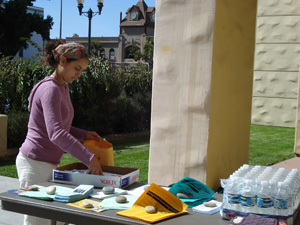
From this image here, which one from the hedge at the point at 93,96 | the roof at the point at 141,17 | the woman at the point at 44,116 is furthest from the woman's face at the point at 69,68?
the roof at the point at 141,17

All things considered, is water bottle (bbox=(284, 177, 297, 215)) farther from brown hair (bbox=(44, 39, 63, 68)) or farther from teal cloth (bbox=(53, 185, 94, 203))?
brown hair (bbox=(44, 39, 63, 68))

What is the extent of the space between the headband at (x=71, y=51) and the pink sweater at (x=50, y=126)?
0.20 metres

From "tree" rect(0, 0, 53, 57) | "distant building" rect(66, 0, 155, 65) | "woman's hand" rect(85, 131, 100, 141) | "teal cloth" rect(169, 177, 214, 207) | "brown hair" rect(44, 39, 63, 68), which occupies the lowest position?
"teal cloth" rect(169, 177, 214, 207)

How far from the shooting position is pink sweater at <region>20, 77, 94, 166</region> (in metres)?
2.69

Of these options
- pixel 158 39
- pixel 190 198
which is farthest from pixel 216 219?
pixel 158 39

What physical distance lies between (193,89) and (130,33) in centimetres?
9502

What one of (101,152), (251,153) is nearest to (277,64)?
(251,153)

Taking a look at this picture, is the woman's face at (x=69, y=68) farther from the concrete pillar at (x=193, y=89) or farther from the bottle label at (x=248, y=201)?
the bottle label at (x=248, y=201)

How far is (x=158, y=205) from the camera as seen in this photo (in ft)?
7.55

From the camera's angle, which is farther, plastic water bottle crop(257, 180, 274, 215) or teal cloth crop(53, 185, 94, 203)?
teal cloth crop(53, 185, 94, 203)

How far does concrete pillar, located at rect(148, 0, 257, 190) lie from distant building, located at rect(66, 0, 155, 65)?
8245 cm

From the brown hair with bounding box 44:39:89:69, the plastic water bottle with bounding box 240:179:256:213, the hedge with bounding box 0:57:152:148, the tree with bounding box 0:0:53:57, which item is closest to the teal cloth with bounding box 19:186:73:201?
the brown hair with bounding box 44:39:89:69

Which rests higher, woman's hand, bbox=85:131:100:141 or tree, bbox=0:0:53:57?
tree, bbox=0:0:53:57

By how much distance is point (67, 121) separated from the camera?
2977mm
